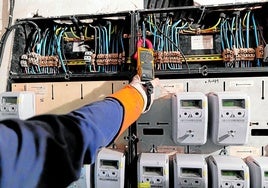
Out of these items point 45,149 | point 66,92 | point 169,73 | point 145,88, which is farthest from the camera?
point 66,92

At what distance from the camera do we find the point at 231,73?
1428mm

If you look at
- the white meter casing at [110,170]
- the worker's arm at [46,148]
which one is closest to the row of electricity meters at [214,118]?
the white meter casing at [110,170]

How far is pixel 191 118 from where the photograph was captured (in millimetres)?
1306

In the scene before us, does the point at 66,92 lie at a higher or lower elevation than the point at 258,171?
higher

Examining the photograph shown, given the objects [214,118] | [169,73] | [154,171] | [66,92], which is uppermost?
[169,73]

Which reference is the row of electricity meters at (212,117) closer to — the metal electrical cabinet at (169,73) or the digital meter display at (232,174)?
the metal electrical cabinet at (169,73)

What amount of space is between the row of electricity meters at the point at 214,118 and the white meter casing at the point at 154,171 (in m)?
0.14

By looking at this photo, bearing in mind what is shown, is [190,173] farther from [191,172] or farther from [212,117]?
[212,117]

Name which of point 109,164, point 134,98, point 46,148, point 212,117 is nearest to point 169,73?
point 212,117

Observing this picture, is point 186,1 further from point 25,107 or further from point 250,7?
point 25,107

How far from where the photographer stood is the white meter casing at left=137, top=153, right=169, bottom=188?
1.31 m

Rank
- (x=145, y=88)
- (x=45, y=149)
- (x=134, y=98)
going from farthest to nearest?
(x=145, y=88), (x=134, y=98), (x=45, y=149)

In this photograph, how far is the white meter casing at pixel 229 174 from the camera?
124cm

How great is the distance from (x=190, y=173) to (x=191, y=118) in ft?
0.89
